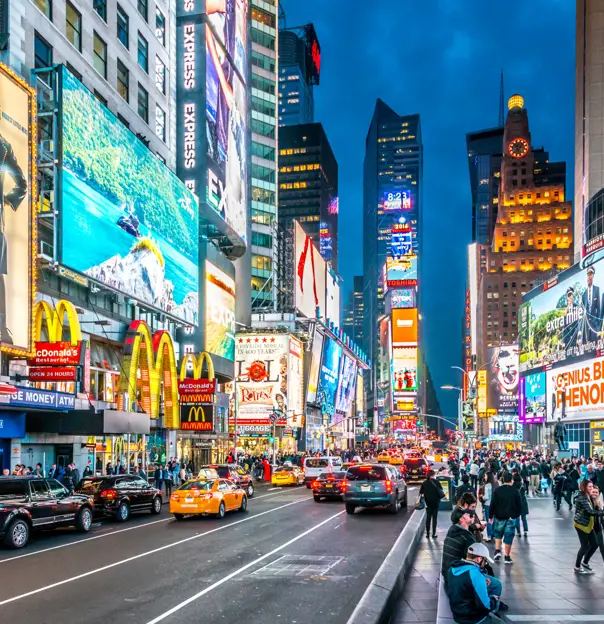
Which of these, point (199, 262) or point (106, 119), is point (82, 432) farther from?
point (199, 262)

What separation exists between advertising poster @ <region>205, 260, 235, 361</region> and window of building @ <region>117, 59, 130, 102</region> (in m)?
16.2

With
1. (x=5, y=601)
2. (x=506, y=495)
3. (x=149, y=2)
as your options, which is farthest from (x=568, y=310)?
(x=5, y=601)

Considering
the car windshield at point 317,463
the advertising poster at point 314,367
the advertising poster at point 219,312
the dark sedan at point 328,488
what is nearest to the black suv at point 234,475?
the dark sedan at point 328,488

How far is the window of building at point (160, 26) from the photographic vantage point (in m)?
54.4

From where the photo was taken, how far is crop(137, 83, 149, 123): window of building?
50.6m

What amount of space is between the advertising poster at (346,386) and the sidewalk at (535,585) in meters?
106

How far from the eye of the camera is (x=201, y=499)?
25.8 m

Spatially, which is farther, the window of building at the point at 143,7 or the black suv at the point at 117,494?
the window of building at the point at 143,7

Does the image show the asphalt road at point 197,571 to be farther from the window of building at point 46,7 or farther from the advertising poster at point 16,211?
the window of building at point 46,7

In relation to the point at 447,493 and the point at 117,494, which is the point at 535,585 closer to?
the point at 447,493

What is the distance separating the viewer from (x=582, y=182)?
12094 centimetres

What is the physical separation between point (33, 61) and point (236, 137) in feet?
116

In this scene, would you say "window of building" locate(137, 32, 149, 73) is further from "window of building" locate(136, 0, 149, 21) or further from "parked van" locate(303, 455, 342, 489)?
"parked van" locate(303, 455, 342, 489)

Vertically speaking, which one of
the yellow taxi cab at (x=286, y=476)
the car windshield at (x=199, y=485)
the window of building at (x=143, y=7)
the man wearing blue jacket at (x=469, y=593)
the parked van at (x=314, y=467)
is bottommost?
the yellow taxi cab at (x=286, y=476)
